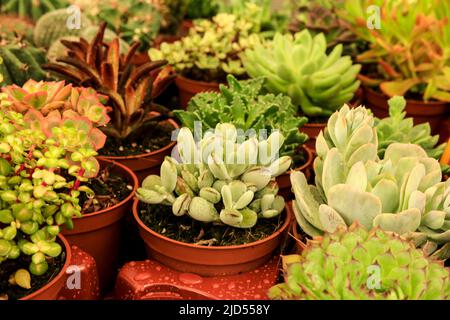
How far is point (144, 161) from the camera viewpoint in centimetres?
131

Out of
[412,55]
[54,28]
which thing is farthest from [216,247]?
[54,28]

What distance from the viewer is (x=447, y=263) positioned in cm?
107

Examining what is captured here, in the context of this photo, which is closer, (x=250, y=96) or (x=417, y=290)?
(x=417, y=290)

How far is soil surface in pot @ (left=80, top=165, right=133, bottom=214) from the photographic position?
1121 millimetres

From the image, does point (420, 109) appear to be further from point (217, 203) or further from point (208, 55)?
point (217, 203)

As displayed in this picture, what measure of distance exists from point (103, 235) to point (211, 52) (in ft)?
2.39

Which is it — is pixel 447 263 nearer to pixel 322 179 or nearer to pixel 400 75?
pixel 322 179

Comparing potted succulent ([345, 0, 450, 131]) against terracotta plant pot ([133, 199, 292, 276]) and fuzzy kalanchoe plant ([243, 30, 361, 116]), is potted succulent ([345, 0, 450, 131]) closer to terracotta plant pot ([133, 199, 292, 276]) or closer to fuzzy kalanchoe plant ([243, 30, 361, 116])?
fuzzy kalanchoe plant ([243, 30, 361, 116])

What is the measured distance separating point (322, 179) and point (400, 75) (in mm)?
793

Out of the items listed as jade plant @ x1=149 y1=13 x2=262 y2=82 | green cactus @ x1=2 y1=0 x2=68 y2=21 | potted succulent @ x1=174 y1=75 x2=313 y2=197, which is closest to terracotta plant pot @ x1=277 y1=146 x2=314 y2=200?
potted succulent @ x1=174 y1=75 x2=313 y2=197

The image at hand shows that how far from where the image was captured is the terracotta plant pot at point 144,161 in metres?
1.29

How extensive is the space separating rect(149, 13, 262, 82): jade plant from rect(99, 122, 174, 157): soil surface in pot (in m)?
0.31

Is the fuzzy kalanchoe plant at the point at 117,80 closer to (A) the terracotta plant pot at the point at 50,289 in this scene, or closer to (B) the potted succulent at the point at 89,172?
(B) the potted succulent at the point at 89,172
